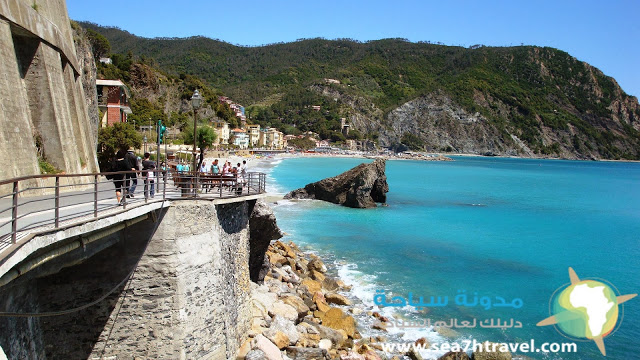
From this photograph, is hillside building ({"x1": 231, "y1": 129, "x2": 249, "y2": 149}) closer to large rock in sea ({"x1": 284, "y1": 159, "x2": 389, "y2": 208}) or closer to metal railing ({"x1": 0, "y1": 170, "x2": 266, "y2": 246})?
large rock in sea ({"x1": 284, "y1": 159, "x2": 389, "y2": 208})

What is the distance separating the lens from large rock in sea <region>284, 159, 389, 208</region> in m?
41.6

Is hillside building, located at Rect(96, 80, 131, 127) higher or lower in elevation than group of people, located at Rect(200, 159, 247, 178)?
higher

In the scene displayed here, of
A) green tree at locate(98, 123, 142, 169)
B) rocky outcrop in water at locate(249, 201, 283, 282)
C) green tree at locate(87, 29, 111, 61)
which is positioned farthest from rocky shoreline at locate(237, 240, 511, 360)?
green tree at locate(87, 29, 111, 61)

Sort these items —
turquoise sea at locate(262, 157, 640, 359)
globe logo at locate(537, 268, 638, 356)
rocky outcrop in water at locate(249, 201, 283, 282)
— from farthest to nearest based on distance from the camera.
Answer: turquoise sea at locate(262, 157, 640, 359)
globe logo at locate(537, 268, 638, 356)
rocky outcrop in water at locate(249, 201, 283, 282)

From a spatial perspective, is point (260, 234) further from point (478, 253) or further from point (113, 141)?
point (113, 141)

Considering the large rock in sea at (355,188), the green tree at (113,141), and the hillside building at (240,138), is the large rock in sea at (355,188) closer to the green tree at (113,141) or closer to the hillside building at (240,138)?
the green tree at (113,141)

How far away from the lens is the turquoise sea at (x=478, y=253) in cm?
1703

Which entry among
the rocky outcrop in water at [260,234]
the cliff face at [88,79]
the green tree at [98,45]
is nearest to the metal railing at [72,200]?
the rocky outcrop in water at [260,234]

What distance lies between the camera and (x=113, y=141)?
108 ft

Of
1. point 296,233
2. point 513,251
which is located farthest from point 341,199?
point 513,251

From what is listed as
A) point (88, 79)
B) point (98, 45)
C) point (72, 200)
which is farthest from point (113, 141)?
point (98, 45)

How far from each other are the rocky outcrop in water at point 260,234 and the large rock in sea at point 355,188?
26113mm

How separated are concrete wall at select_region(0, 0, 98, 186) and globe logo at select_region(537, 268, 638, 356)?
18.9m

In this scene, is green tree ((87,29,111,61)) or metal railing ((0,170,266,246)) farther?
green tree ((87,29,111,61))
